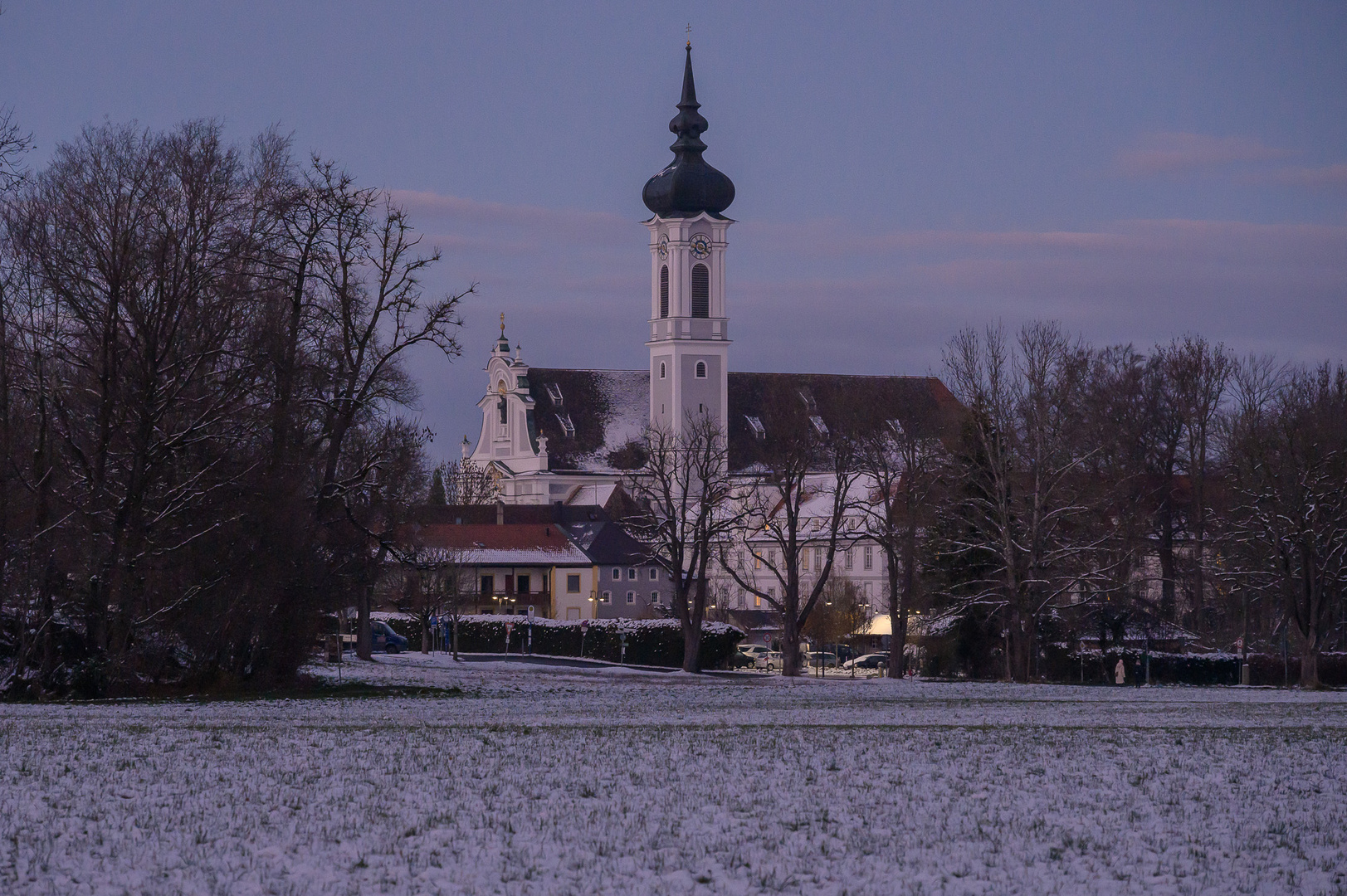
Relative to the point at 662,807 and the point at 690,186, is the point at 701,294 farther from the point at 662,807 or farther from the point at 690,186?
the point at 662,807

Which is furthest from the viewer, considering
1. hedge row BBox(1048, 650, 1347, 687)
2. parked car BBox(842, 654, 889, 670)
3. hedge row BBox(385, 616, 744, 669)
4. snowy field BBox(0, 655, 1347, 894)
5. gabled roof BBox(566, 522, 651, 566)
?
gabled roof BBox(566, 522, 651, 566)

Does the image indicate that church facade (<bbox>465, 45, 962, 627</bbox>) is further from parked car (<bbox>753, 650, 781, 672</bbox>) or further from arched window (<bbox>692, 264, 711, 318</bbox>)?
parked car (<bbox>753, 650, 781, 672</bbox>)

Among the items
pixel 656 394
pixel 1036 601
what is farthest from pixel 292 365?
pixel 656 394

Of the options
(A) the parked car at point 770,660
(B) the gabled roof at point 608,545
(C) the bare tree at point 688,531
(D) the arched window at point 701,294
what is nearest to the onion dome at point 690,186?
(D) the arched window at point 701,294

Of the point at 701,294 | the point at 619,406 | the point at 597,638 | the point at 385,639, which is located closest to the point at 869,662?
the point at 597,638

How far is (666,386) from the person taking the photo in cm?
12012

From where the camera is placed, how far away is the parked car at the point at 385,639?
64688mm

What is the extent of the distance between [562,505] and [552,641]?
46435 millimetres

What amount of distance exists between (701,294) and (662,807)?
109m

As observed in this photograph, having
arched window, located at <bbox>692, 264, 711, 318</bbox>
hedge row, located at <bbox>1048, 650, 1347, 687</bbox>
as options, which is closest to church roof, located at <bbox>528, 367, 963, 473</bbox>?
arched window, located at <bbox>692, 264, 711, 318</bbox>

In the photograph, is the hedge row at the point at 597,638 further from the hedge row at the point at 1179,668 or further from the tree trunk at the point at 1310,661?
the tree trunk at the point at 1310,661

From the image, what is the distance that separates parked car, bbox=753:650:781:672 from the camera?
67.2 m

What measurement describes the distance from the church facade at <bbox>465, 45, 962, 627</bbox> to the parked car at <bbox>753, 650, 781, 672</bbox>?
39.3 meters

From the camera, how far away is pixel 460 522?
3659 inches
